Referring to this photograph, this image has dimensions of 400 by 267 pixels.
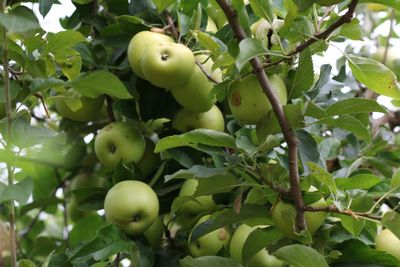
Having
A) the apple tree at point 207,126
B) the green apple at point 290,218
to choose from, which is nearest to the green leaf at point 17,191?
the apple tree at point 207,126

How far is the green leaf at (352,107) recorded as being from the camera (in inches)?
35.2

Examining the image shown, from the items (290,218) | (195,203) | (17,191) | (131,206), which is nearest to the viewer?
(17,191)

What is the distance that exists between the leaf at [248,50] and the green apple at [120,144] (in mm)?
339

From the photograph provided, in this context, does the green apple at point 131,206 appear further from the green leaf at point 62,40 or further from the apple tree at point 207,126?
the green leaf at point 62,40

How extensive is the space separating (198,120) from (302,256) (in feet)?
1.05

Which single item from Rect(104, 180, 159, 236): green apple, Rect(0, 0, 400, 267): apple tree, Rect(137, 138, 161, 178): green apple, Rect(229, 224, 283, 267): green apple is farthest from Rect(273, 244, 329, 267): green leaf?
Rect(137, 138, 161, 178): green apple

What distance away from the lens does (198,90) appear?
106 centimetres

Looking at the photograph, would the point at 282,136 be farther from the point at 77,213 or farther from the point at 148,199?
the point at 77,213

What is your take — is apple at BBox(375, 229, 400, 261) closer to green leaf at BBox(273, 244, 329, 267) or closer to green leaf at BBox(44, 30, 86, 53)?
green leaf at BBox(273, 244, 329, 267)

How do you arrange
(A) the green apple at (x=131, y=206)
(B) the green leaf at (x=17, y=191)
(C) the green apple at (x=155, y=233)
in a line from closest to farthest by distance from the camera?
1. (B) the green leaf at (x=17, y=191)
2. (A) the green apple at (x=131, y=206)
3. (C) the green apple at (x=155, y=233)

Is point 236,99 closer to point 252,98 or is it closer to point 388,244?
point 252,98

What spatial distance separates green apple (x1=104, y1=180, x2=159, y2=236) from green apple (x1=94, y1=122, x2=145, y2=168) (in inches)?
2.8

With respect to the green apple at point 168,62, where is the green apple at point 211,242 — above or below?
below

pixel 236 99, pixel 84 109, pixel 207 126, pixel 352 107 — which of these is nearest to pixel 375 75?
pixel 352 107
